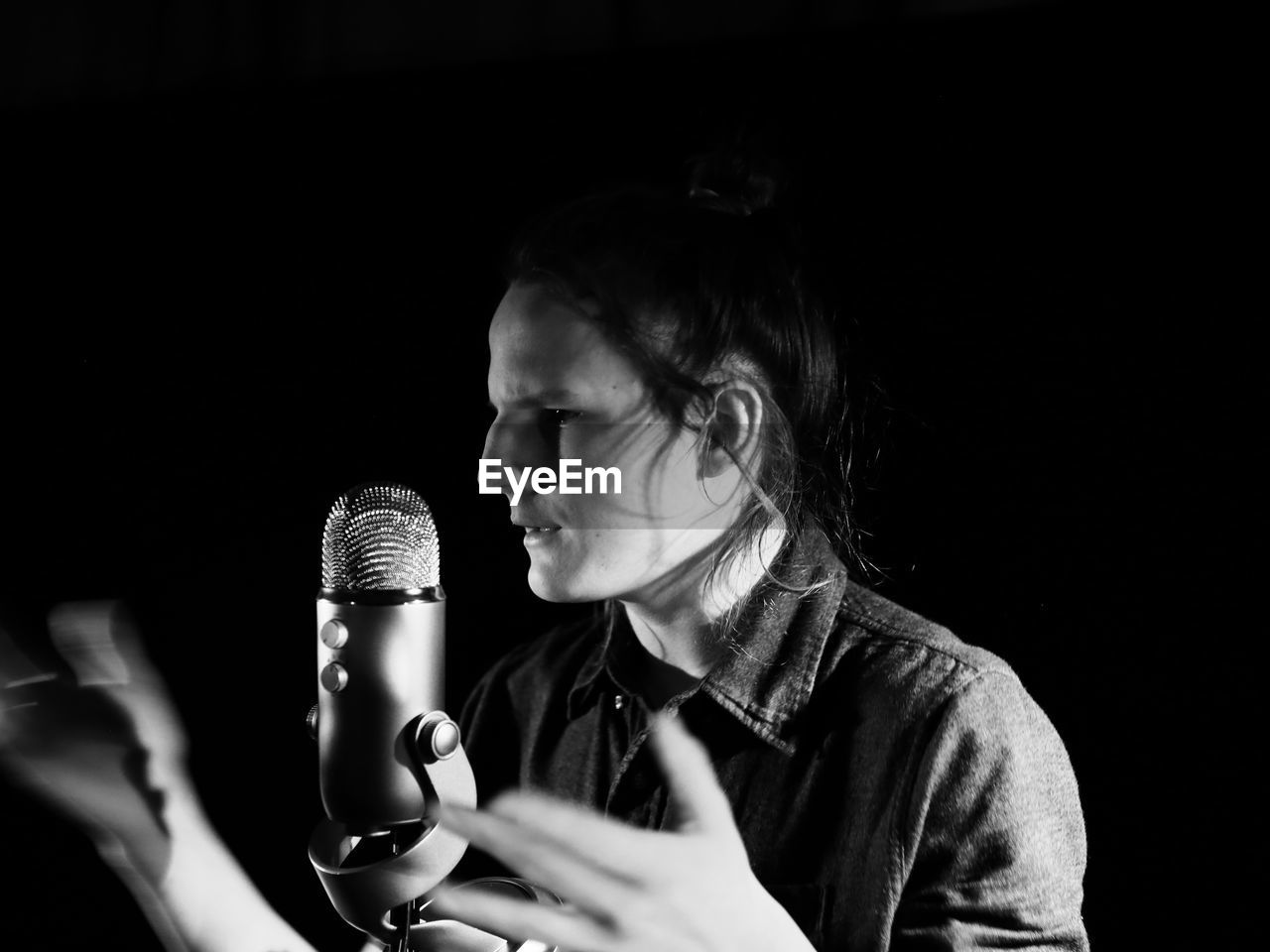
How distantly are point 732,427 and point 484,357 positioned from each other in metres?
0.36

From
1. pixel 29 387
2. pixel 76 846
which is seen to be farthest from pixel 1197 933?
pixel 29 387

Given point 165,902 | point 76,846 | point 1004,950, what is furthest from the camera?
point 76,846

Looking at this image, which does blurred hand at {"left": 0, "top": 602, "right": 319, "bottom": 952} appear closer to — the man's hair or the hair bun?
the man's hair

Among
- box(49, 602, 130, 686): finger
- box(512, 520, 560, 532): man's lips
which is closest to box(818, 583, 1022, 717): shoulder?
→ box(512, 520, 560, 532): man's lips

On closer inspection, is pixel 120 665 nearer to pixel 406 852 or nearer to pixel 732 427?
pixel 406 852

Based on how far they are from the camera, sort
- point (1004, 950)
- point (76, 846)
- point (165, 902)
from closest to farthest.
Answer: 1. point (1004, 950)
2. point (165, 902)
3. point (76, 846)

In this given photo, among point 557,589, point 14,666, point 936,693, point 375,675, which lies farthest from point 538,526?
point 14,666

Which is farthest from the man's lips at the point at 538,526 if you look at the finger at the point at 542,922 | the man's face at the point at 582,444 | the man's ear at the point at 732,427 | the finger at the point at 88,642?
the finger at the point at 88,642

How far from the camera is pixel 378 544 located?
0.76 meters

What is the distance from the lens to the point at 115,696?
1.07 m

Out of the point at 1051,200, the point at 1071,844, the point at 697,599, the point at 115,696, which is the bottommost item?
the point at 1071,844

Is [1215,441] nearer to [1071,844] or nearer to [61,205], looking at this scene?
[1071,844]

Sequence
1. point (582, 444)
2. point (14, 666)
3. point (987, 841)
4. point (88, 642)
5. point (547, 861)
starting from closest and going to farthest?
point (547, 861), point (987, 841), point (582, 444), point (14, 666), point (88, 642)

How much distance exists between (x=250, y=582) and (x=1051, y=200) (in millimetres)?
1083
